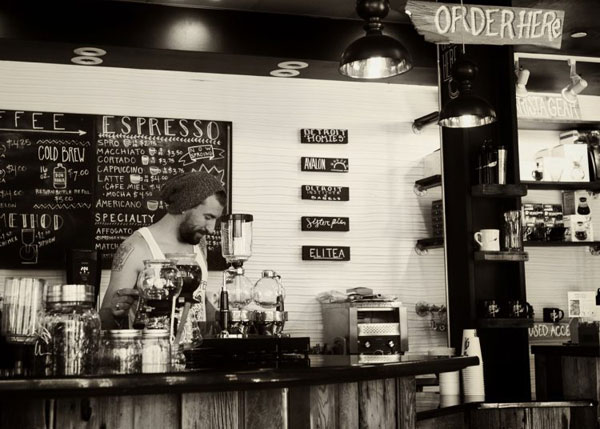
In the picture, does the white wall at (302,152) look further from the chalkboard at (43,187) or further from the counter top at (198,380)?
the counter top at (198,380)

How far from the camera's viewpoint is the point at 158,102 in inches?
241

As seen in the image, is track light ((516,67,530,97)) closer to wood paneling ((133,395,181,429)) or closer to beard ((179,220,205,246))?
beard ((179,220,205,246))

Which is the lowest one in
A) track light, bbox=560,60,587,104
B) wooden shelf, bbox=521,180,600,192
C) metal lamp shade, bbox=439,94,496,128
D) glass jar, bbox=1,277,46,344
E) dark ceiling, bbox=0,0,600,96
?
glass jar, bbox=1,277,46,344

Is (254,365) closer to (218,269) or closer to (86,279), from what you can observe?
(86,279)

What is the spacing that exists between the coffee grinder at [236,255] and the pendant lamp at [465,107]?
1.60 m

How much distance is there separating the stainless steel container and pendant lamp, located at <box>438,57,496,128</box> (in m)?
1.68

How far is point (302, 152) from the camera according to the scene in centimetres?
640

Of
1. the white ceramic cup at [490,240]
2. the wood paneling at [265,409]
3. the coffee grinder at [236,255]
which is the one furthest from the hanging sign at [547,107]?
the wood paneling at [265,409]

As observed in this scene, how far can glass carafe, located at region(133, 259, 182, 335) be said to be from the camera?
8.18 ft

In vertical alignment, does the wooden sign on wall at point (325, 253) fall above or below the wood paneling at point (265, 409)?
above

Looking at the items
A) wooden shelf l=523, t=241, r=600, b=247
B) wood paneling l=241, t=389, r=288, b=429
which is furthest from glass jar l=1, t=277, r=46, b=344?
wooden shelf l=523, t=241, r=600, b=247

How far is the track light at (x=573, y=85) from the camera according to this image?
20.7ft

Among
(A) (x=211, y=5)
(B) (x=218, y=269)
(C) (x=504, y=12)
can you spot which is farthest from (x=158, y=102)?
(C) (x=504, y=12)

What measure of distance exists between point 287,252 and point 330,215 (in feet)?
1.51
